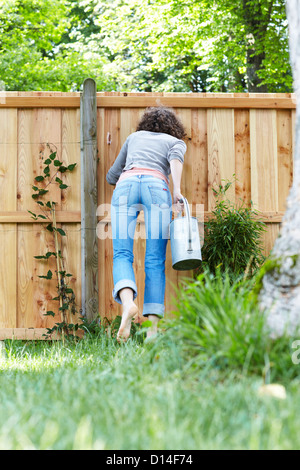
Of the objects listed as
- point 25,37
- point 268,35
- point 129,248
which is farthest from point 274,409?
point 25,37

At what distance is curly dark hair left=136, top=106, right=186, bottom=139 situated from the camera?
11.7ft

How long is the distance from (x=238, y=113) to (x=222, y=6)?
6911mm

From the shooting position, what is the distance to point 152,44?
12.6m

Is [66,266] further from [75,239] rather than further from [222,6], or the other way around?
[222,6]

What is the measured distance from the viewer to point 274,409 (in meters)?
1.42

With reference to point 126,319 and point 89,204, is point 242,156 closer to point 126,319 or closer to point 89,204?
point 89,204

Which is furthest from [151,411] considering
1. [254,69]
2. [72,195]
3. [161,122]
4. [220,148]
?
[254,69]

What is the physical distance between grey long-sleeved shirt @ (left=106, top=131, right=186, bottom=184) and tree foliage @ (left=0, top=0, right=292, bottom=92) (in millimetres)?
6659

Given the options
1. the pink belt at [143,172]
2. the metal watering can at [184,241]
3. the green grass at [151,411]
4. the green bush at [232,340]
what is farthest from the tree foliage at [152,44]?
the green grass at [151,411]

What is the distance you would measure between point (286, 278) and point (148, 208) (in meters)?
1.49

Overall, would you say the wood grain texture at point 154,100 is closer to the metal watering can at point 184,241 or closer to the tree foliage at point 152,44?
the metal watering can at point 184,241

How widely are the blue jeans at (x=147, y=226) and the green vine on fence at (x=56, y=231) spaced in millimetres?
707

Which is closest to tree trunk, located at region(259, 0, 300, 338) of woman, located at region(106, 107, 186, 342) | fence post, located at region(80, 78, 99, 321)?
woman, located at region(106, 107, 186, 342)

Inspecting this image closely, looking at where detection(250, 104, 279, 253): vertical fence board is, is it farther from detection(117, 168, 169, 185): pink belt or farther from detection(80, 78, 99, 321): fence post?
detection(80, 78, 99, 321): fence post
